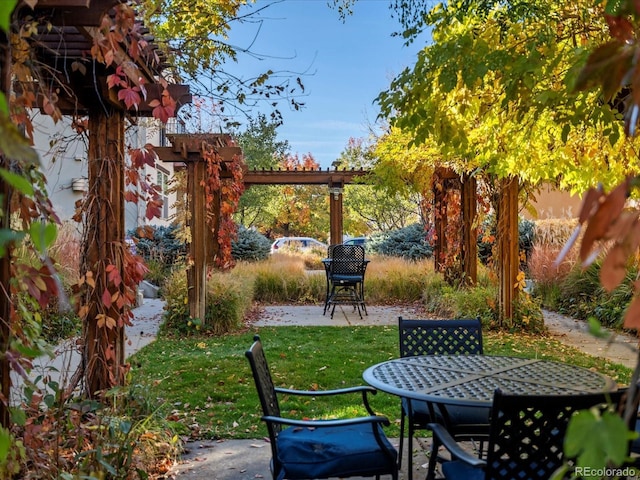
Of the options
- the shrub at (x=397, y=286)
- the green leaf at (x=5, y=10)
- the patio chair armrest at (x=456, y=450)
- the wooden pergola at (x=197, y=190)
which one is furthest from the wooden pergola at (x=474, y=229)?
the green leaf at (x=5, y=10)

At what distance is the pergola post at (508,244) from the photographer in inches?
295

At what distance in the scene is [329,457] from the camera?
2.36m

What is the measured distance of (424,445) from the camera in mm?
3629

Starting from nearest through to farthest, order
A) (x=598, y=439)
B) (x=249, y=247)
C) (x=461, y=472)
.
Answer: (x=598, y=439), (x=461, y=472), (x=249, y=247)

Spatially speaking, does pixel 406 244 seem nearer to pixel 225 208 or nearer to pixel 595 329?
pixel 225 208

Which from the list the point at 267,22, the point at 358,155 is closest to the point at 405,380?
the point at 267,22

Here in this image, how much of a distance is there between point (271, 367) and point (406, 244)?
11057 mm

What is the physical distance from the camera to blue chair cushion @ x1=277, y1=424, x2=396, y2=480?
2.32 metres

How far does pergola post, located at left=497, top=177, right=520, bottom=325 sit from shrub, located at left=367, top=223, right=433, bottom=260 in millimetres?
7974

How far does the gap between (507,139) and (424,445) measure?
3.15 meters

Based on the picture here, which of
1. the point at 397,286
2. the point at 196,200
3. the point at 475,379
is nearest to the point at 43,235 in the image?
the point at 475,379

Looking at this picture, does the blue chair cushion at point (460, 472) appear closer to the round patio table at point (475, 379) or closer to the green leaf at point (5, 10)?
the round patio table at point (475, 379)

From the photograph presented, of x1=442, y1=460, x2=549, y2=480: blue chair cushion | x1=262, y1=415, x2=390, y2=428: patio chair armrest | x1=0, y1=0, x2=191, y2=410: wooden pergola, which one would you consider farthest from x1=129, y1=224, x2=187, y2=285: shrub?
x1=442, y1=460, x2=549, y2=480: blue chair cushion

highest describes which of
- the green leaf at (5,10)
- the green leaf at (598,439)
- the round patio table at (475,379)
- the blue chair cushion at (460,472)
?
the green leaf at (5,10)
